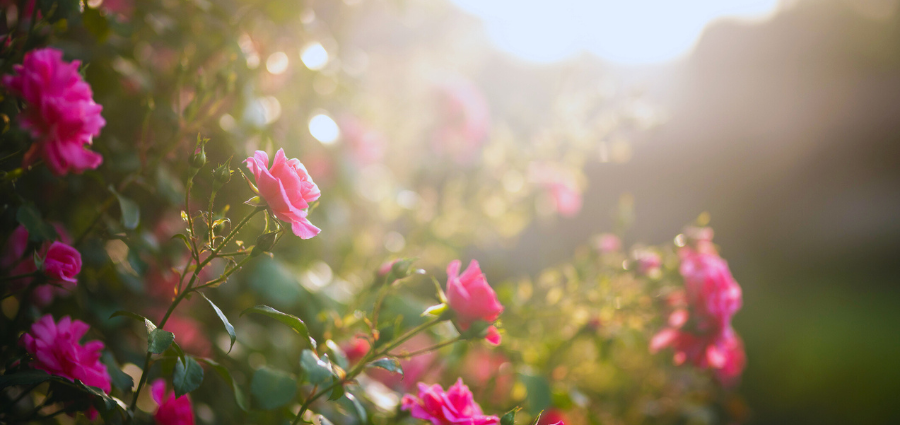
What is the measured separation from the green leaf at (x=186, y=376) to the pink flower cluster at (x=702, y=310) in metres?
0.80

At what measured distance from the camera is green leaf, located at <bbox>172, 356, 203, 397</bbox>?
1.62 feet

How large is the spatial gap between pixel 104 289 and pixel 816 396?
8.74 feet

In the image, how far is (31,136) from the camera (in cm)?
59

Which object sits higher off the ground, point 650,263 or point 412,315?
point 650,263

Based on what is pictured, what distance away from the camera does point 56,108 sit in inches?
22.2

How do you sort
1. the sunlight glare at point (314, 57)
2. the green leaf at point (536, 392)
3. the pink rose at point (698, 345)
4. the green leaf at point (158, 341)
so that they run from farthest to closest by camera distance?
the sunlight glare at point (314, 57)
the pink rose at point (698, 345)
the green leaf at point (536, 392)
the green leaf at point (158, 341)

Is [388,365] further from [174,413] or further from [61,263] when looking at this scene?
[61,263]

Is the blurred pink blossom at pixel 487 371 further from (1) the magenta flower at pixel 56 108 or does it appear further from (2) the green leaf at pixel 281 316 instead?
(1) the magenta flower at pixel 56 108

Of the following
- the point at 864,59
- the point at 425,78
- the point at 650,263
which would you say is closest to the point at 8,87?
the point at 650,263

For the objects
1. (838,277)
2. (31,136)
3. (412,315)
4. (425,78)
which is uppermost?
(838,277)

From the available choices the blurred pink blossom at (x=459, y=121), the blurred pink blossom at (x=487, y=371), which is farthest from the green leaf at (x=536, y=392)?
the blurred pink blossom at (x=459, y=121)

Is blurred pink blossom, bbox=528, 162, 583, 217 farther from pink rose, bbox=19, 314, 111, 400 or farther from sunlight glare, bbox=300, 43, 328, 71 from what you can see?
pink rose, bbox=19, 314, 111, 400

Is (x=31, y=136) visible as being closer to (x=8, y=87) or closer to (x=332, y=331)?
(x=8, y=87)

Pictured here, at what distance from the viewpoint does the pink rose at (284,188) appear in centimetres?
45
